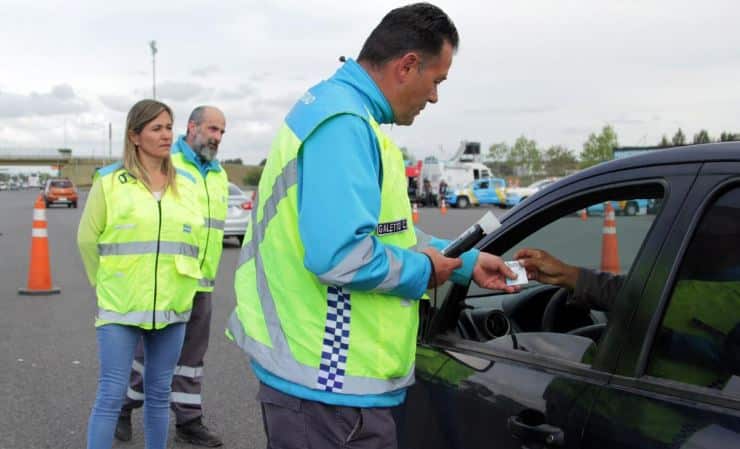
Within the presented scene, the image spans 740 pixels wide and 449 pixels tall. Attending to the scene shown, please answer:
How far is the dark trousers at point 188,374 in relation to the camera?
4240mm

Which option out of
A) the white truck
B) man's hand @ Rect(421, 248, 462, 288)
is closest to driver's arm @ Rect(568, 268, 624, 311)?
man's hand @ Rect(421, 248, 462, 288)

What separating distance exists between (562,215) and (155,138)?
204cm

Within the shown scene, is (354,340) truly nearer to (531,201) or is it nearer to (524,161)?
(531,201)

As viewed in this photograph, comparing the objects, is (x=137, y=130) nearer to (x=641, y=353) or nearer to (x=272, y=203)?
(x=272, y=203)

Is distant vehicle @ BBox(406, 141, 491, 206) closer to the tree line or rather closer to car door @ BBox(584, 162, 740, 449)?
the tree line

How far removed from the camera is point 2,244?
1620 cm

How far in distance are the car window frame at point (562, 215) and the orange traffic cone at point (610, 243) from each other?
0.22 metres

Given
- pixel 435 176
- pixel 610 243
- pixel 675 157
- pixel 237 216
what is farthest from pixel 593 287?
pixel 435 176

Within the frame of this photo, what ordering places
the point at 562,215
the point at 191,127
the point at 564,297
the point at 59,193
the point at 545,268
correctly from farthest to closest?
the point at 59,193, the point at 191,127, the point at 564,297, the point at 545,268, the point at 562,215

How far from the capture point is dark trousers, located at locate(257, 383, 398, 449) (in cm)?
190

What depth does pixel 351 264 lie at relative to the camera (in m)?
1.76

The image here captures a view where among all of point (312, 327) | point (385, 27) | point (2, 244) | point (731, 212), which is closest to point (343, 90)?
point (385, 27)

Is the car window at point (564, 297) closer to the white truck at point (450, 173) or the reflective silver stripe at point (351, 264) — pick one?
the reflective silver stripe at point (351, 264)

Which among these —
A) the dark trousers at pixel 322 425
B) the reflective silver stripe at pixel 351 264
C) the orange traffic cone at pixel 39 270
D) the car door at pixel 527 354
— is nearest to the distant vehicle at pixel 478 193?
the orange traffic cone at pixel 39 270
